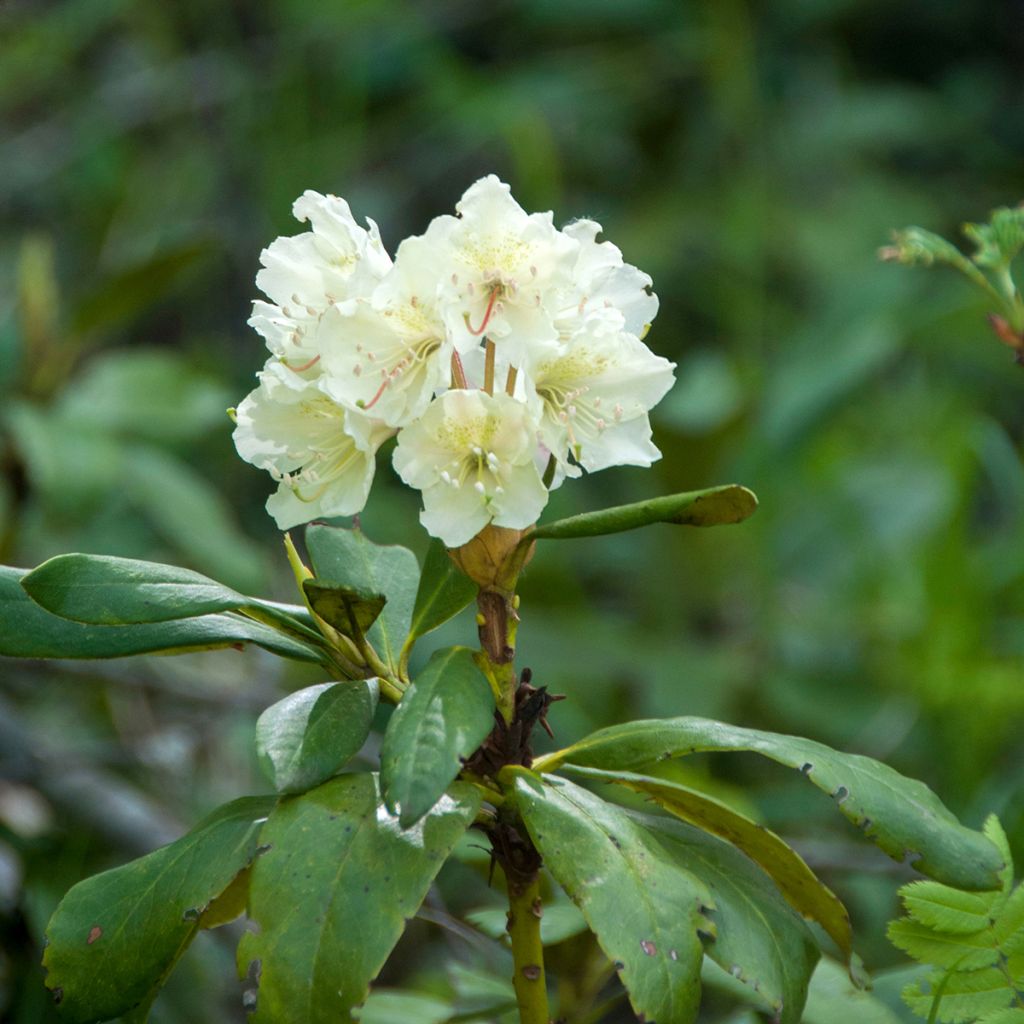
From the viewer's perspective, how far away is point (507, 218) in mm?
900

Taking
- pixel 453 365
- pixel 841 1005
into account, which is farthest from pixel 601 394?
pixel 841 1005

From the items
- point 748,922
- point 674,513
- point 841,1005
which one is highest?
point 674,513

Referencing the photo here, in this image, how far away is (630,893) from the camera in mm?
808

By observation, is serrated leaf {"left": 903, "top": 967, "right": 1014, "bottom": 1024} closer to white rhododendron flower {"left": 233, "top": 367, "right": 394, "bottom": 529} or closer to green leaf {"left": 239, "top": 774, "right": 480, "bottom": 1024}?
green leaf {"left": 239, "top": 774, "right": 480, "bottom": 1024}

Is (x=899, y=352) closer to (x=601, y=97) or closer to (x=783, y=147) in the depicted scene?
(x=783, y=147)

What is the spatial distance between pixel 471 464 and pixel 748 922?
374 mm

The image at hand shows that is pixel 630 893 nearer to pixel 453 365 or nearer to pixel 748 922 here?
pixel 748 922

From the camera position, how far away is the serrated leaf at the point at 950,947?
3.03 feet

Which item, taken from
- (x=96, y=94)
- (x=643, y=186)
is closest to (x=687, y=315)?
(x=643, y=186)

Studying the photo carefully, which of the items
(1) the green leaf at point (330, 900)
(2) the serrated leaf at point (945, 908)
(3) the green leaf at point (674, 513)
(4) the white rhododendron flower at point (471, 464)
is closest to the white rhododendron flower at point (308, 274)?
(4) the white rhododendron flower at point (471, 464)

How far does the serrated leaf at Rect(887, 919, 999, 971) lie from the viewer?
3.03ft

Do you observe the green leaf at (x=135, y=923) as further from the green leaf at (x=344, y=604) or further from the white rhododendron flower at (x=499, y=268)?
the white rhododendron flower at (x=499, y=268)

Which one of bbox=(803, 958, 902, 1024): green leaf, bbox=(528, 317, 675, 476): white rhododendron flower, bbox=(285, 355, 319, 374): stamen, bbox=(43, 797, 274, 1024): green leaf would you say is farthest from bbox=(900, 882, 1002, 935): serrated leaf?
bbox=(285, 355, 319, 374): stamen

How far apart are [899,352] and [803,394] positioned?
1.02 metres
